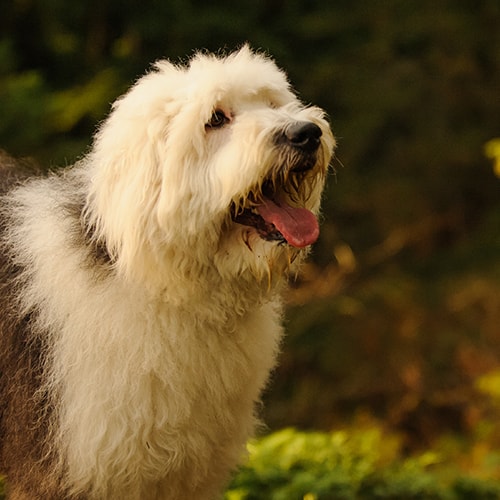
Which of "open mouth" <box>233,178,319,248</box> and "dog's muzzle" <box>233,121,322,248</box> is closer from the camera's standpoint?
"dog's muzzle" <box>233,121,322,248</box>

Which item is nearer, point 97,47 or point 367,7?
point 97,47

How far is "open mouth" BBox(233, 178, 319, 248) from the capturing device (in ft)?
11.6

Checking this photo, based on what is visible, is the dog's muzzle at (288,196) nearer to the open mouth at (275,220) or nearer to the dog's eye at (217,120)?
the open mouth at (275,220)

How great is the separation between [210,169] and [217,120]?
0.19m

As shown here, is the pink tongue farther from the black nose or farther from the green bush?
the green bush

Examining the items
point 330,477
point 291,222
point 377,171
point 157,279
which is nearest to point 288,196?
point 291,222

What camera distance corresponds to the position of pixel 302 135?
3432 mm

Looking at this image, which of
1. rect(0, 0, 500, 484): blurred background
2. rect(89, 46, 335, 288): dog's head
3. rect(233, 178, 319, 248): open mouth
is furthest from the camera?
rect(0, 0, 500, 484): blurred background

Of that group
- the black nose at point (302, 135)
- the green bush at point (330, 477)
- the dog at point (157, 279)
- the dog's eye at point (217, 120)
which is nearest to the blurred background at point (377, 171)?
the green bush at point (330, 477)

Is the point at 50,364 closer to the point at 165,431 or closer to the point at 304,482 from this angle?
the point at 165,431

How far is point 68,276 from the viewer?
3664mm

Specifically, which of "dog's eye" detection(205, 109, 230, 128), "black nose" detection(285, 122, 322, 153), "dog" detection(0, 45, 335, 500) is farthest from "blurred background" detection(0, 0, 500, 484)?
"black nose" detection(285, 122, 322, 153)

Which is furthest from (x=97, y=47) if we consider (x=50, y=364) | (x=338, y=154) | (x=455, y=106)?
(x=50, y=364)

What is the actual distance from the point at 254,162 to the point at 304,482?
2244mm
